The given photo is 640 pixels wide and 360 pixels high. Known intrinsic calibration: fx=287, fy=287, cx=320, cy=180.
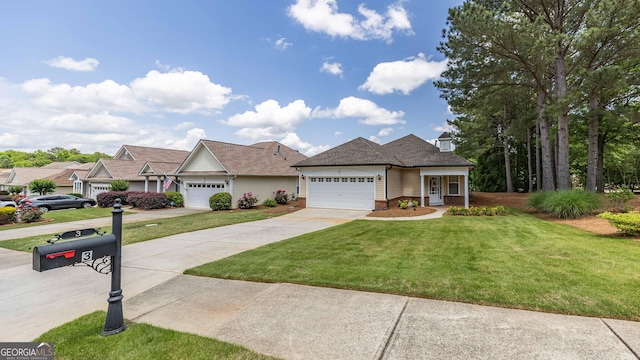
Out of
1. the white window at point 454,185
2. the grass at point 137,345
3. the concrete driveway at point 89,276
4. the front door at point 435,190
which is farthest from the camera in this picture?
the white window at point 454,185

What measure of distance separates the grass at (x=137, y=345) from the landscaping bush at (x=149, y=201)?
19.7 m

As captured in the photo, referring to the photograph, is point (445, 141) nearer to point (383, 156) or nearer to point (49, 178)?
point (383, 156)

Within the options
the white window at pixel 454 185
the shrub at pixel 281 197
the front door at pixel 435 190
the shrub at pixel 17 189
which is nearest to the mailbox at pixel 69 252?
the front door at pixel 435 190

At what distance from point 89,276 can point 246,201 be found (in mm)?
14487

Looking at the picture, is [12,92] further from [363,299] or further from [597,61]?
[597,61]

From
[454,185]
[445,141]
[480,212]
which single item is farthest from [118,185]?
[480,212]

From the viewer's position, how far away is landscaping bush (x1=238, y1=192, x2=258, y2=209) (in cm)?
2041

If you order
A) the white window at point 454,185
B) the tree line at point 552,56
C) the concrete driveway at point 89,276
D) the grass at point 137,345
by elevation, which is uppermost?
the tree line at point 552,56

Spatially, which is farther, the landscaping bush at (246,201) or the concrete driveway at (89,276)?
the landscaping bush at (246,201)

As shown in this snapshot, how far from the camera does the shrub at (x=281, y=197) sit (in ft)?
75.7

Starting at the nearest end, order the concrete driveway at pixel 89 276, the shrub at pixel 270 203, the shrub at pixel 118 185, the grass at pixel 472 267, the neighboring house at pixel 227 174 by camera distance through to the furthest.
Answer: the concrete driveway at pixel 89 276 → the grass at pixel 472 267 → the neighboring house at pixel 227 174 → the shrub at pixel 270 203 → the shrub at pixel 118 185

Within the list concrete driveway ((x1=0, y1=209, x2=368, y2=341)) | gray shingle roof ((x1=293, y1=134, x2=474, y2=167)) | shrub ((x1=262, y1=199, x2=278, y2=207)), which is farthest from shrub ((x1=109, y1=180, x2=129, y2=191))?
gray shingle roof ((x1=293, y1=134, x2=474, y2=167))

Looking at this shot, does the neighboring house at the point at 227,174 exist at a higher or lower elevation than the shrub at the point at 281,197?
higher

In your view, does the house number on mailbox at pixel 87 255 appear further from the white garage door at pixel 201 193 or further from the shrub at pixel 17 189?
the shrub at pixel 17 189
